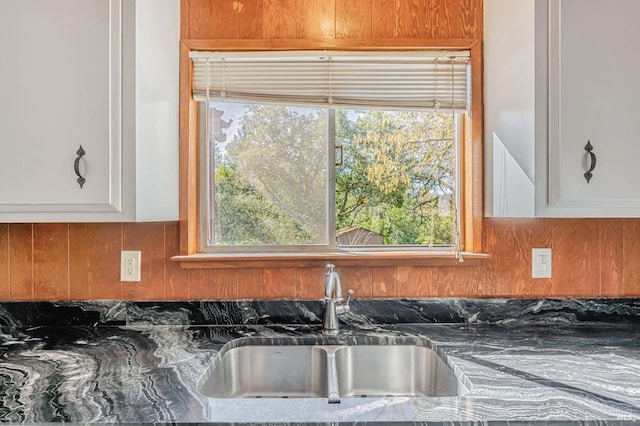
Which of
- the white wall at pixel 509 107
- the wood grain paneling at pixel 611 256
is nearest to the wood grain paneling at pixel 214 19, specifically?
the white wall at pixel 509 107

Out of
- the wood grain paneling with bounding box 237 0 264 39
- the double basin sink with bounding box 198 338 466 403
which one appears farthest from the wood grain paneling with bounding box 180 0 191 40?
the double basin sink with bounding box 198 338 466 403

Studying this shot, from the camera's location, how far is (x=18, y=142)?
1229 millimetres

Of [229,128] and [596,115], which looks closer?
[596,115]

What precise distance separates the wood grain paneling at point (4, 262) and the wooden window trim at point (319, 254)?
677 mm

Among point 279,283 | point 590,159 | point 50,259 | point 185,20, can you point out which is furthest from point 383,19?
point 50,259

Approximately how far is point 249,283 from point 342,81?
2.93 feet

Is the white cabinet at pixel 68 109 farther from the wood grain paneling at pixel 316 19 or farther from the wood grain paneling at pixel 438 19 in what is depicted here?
the wood grain paneling at pixel 438 19

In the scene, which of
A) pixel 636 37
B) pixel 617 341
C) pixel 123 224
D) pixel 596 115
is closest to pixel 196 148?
pixel 123 224

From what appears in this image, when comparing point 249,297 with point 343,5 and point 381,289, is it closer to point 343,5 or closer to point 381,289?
point 381,289

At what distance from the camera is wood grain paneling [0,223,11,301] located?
156 cm

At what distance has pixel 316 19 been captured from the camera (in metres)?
1.60

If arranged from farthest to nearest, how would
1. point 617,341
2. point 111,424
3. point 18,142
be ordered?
point 617,341 < point 18,142 < point 111,424

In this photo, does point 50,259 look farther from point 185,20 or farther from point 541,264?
point 541,264

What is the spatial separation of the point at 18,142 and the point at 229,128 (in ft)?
2.38
